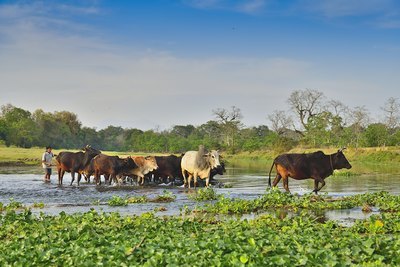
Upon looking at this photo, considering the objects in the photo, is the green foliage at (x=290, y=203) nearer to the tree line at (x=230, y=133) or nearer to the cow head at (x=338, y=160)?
the cow head at (x=338, y=160)

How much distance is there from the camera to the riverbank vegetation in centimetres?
834

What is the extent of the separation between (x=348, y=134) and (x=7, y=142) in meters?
57.1

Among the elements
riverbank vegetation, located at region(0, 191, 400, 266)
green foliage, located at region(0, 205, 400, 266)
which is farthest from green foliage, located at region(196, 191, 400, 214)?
green foliage, located at region(0, 205, 400, 266)

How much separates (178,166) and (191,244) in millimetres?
20683

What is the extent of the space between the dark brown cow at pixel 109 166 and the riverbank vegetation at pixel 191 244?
1522cm

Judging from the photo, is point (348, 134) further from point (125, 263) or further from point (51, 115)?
point (125, 263)

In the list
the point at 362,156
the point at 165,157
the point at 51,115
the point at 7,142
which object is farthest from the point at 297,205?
the point at 51,115

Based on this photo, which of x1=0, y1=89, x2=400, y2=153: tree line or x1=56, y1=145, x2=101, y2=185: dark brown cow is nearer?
x1=56, y1=145, x2=101, y2=185: dark brown cow

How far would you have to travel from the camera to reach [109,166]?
27.9 m

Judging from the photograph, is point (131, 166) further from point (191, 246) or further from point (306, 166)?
point (191, 246)

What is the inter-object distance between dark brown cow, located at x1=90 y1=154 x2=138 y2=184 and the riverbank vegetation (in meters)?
15.2

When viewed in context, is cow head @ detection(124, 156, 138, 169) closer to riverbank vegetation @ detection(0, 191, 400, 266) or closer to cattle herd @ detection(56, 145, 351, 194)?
cattle herd @ detection(56, 145, 351, 194)

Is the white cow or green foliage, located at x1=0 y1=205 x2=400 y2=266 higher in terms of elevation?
the white cow

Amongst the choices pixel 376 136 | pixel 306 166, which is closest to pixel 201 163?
pixel 306 166
